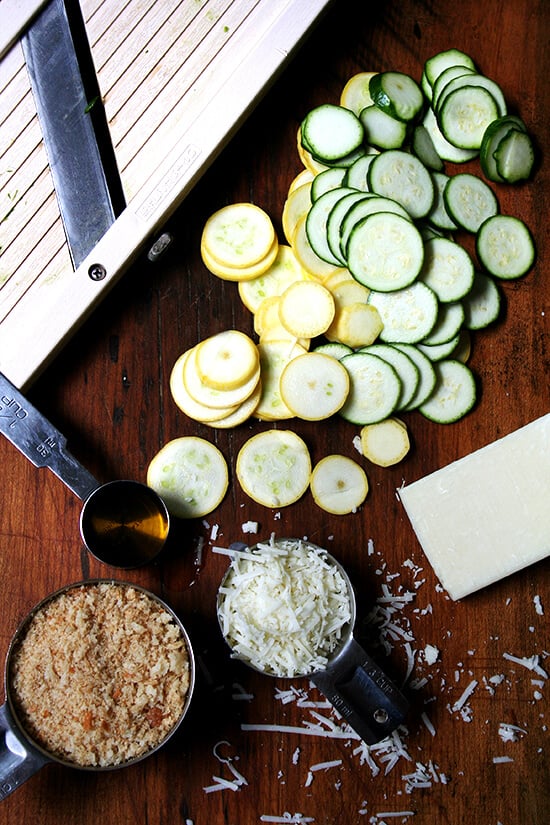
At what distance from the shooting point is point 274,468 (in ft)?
7.55

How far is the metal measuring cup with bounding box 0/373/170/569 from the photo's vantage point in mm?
2096

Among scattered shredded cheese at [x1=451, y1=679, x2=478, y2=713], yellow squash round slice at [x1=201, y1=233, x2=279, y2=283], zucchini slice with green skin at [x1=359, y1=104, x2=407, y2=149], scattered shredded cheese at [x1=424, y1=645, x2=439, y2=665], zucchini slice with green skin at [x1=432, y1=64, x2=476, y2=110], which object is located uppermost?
zucchini slice with green skin at [x1=432, y1=64, x2=476, y2=110]

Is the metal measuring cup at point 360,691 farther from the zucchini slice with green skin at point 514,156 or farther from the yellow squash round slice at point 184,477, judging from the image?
the zucchini slice with green skin at point 514,156

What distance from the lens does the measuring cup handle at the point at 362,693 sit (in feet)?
6.84

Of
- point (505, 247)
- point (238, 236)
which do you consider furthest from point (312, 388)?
point (505, 247)

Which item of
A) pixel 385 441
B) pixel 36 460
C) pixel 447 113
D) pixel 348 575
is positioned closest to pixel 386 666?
pixel 348 575

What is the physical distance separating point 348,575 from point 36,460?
2.85ft

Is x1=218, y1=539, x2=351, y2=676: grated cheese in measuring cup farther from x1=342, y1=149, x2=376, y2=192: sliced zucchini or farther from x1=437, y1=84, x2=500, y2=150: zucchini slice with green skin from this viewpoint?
x1=437, y1=84, x2=500, y2=150: zucchini slice with green skin

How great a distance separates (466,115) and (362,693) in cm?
160

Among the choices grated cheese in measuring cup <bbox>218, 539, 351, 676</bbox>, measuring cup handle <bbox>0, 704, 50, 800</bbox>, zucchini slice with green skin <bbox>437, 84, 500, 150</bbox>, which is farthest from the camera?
zucchini slice with green skin <bbox>437, 84, 500, 150</bbox>

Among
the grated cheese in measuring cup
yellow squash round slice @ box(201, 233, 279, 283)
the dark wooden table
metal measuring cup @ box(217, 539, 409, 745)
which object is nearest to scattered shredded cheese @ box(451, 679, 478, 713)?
the dark wooden table

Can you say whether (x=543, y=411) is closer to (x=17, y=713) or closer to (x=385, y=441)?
(x=385, y=441)

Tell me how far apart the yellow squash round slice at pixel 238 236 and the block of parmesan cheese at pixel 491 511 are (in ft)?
2.50

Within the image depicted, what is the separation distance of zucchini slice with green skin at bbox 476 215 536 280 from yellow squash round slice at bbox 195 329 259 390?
72 cm
